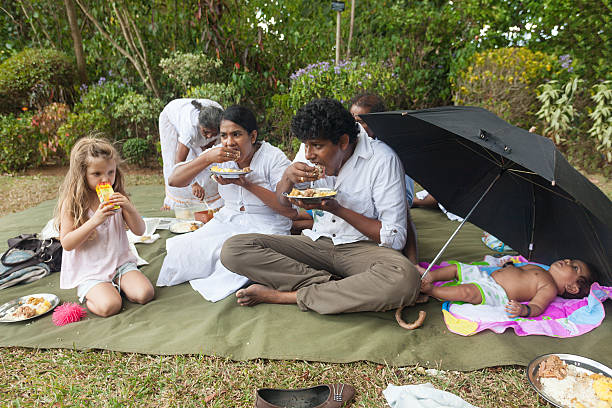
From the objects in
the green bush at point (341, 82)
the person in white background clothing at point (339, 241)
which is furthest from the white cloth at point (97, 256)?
the green bush at point (341, 82)

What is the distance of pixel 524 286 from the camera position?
2625 millimetres

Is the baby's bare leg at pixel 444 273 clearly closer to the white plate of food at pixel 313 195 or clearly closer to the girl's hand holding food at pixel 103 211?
the white plate of food at pixel 313 195

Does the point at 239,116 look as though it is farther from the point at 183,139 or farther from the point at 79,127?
the point at 79,127

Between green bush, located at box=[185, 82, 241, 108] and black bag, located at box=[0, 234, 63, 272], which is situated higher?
green bush, located at box=[185, 82, 241, 108]

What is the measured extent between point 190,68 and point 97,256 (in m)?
5.93

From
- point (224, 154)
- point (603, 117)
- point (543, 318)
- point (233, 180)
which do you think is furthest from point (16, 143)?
point (603, 117)

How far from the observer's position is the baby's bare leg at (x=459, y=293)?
102 inches

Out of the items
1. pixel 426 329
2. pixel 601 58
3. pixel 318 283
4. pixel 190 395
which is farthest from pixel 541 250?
pixel 601 58

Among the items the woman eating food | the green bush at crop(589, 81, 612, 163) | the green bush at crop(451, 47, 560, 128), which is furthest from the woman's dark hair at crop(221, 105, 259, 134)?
the green bush at crop(589, 81, 612, 163)

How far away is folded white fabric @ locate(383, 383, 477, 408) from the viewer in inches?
70.7

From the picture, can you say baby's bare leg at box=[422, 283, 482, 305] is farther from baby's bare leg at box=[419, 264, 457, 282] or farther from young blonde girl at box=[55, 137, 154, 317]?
young blonde girl at box=[55, 137, 154, 317]

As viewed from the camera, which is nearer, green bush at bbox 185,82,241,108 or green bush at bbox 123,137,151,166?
green bush at bbox 185,82,241,108

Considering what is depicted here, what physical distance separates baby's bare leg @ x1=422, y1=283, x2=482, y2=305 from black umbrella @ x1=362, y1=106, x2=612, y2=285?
1.46 ft

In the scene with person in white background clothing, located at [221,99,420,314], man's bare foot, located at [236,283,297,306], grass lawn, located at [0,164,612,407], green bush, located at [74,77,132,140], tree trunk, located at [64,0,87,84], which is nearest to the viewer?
grass lawn, located at [0,164,612,407]
